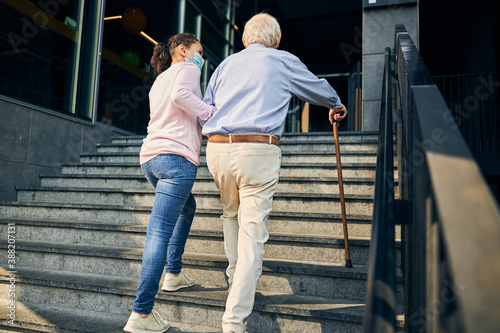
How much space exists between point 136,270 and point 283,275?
3.24ft

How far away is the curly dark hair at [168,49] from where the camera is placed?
84.2 inches

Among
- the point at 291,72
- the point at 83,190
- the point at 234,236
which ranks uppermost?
the point at 291,72

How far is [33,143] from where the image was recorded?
4.13 meters

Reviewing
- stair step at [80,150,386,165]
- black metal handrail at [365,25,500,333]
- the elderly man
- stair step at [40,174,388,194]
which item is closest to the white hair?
the elderly man

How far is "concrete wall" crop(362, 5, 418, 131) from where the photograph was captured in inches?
210

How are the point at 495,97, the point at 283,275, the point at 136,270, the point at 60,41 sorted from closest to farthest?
the point at 283,275, the point at 136,270, the point at 60,41, the point at 495,97

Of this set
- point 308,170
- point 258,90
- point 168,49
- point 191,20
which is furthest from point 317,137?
point 191,20

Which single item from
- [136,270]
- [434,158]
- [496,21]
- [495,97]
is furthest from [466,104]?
[434,158]

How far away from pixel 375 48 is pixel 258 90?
4.12 meters

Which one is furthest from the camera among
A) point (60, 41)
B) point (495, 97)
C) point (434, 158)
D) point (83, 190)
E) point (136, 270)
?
point (495, 97)

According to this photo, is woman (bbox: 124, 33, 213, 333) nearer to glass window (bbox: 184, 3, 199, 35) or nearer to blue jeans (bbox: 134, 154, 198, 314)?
blue jeans (bbox: 134, 154, 198, 314)

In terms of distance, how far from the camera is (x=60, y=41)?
5172 millimetres

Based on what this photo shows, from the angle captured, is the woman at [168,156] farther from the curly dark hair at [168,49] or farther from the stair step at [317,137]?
the stair step at [317,137]

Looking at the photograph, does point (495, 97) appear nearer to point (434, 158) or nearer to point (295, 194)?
point (295, 194)
